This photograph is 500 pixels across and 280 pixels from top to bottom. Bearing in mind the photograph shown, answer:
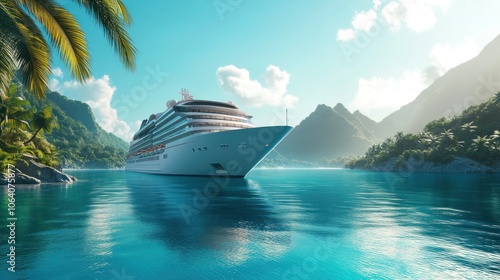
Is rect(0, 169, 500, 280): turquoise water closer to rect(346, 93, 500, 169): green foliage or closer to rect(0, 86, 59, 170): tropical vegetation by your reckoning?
rect(0, 86, 59, 170): tropical vegetation

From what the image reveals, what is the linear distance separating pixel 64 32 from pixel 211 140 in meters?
30.7

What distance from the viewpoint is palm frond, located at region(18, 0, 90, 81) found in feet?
21.1

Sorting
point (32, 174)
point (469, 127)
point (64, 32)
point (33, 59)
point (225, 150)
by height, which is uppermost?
point (469, 127)

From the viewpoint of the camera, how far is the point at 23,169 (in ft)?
103

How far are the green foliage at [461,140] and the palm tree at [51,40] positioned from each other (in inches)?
3437

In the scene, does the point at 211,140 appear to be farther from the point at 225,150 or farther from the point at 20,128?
the point at 20,128

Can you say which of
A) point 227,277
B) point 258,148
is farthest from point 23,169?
point 227,277

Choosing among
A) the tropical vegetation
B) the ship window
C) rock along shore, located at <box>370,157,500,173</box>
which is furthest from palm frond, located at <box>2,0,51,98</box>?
rock along shore, located at <box>370,157,500,173</box>

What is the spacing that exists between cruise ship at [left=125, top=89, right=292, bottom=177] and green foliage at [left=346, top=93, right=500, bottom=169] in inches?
2502

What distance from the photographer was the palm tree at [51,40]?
5664 millimetres

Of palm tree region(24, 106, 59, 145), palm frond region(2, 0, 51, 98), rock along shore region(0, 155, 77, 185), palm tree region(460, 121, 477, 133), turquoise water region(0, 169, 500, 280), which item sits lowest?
turquoise water region(0, 169, 500, 280)

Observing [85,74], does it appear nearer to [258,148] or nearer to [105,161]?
[258,148]

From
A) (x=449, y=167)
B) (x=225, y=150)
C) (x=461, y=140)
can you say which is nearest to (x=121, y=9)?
(x=225, y=150)

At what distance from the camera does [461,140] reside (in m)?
79.7
